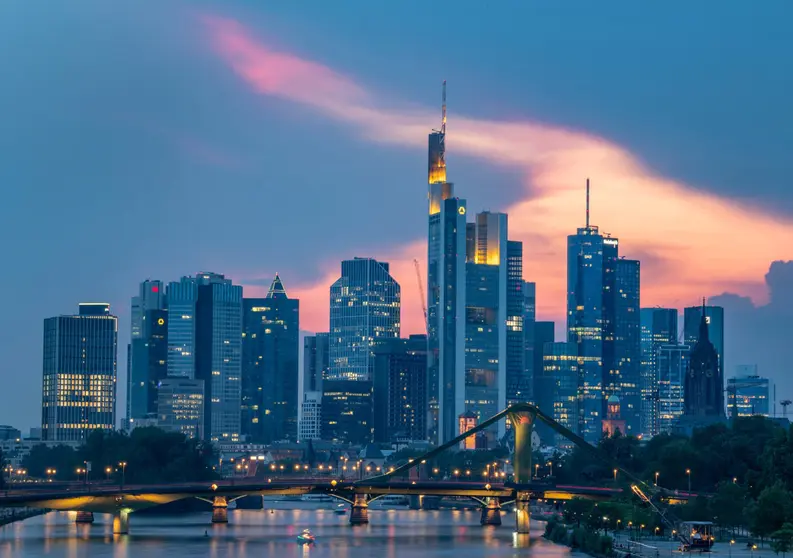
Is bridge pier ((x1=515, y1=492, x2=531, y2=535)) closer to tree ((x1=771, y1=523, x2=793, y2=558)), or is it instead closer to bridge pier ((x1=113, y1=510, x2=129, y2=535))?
bridge pier ((x1=113, y1=510, x2=129, y2=535))

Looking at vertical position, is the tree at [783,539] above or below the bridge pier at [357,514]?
above

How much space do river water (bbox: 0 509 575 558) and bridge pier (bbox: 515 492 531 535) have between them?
54.7 inches

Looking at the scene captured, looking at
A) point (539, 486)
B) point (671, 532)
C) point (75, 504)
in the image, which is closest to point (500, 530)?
point (539, 486)

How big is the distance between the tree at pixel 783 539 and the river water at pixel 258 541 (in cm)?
2753

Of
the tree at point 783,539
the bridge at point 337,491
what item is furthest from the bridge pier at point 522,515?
the tree at point 783,539

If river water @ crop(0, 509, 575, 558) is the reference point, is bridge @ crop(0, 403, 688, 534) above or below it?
above

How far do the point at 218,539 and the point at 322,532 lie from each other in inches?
716

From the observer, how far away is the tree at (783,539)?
116562mm

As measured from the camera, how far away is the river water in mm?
148250

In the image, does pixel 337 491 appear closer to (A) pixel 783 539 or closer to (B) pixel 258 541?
(B) pixel 258 541

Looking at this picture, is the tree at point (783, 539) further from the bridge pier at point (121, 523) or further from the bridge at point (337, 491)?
the bridge pier at point (121, 523)

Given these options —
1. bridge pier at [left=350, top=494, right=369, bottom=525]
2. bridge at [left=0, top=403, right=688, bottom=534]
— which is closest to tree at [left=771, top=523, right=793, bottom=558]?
bridge at [left=0, top=403, right=688, bottom=534]

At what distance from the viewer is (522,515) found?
590 ft

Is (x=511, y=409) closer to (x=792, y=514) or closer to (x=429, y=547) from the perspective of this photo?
(x=429, y=547)
